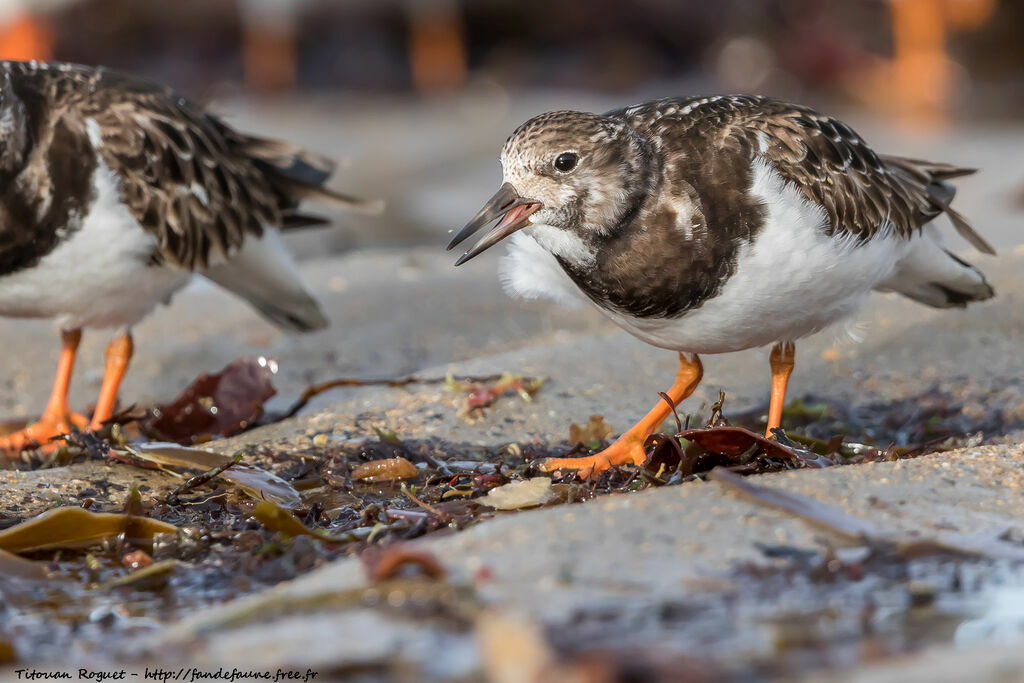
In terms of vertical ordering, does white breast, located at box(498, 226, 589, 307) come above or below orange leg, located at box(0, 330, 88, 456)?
above

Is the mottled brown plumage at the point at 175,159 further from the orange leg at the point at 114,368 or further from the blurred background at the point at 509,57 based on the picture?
the blurred background at the point at 509,57

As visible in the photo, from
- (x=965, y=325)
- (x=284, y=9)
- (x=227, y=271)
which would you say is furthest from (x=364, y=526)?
(x=284, y=9)

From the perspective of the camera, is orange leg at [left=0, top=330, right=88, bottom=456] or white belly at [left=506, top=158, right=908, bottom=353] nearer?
white belly at [left=506, top=158, right=908, bottom=353]

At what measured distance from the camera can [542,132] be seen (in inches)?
122

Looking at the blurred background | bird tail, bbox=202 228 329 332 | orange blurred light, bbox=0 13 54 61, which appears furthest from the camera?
the blurred background

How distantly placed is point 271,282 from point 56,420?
0.88 m

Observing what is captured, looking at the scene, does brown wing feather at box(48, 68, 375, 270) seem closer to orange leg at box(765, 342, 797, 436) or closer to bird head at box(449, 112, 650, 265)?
bird head at box(449, 112, 650, 265)

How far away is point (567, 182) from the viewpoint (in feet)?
10.1

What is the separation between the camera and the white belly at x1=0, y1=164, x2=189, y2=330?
3820 mm

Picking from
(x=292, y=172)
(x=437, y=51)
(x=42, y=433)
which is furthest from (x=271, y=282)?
(x=437, y=51)

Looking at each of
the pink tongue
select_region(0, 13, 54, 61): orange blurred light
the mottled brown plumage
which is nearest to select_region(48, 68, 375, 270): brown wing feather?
the mottled brown plumage

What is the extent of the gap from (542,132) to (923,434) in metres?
1.48

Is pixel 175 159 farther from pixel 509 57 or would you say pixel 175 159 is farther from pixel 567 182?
pixel 509 57

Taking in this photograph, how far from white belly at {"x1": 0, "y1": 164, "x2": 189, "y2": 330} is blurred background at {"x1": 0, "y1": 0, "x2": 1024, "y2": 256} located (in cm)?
519
